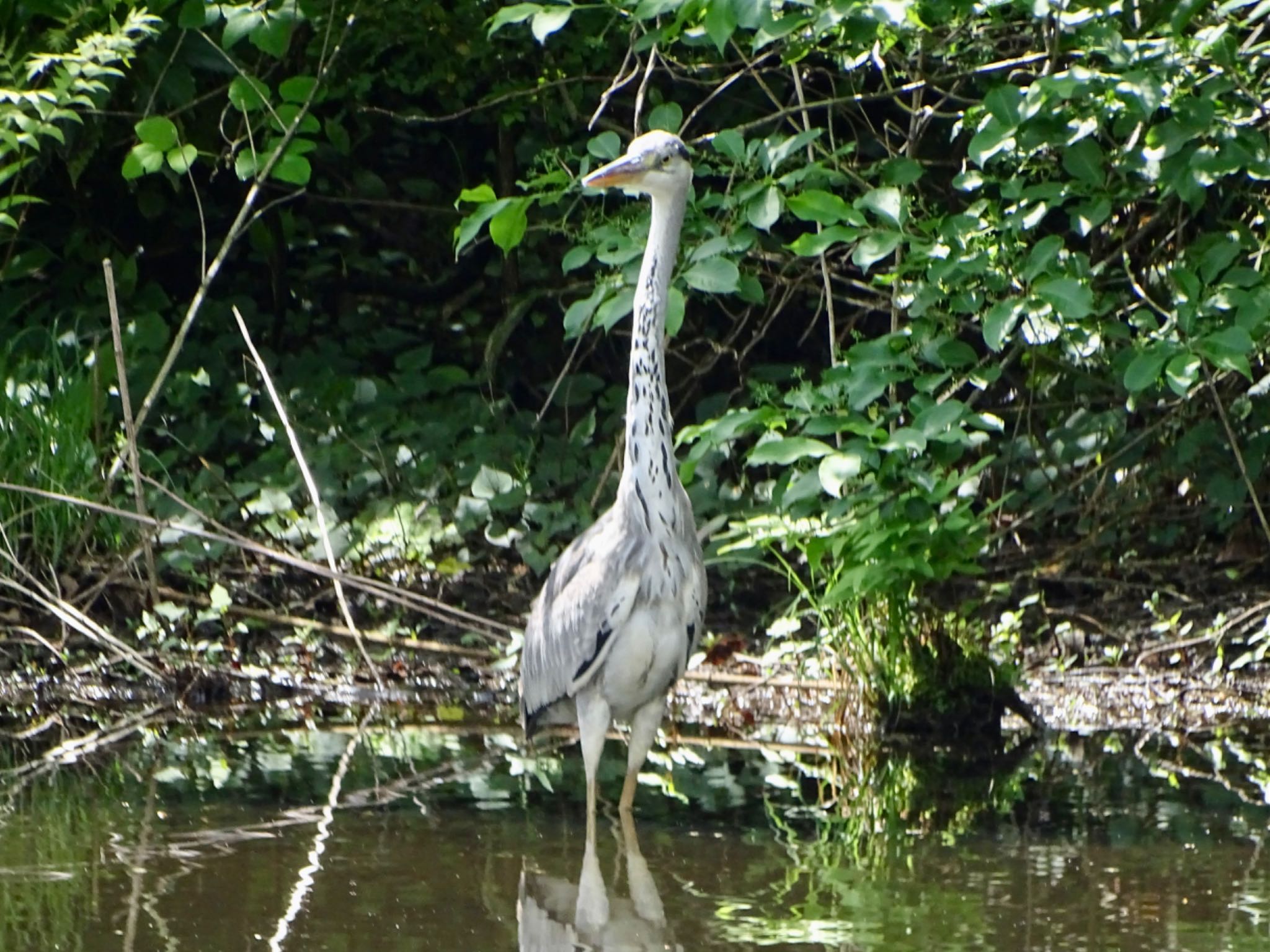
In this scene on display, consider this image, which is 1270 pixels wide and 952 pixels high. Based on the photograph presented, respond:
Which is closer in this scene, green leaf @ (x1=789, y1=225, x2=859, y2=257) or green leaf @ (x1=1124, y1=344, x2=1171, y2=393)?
green leaf @ (x1=1124, y1=344, x2=1171, y2=393)

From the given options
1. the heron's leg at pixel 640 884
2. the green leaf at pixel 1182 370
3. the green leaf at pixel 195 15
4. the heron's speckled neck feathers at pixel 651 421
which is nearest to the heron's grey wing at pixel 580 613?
the heron's speckled neck feathers at pixel 651 421

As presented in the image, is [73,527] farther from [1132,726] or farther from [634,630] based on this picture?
[1132,726]

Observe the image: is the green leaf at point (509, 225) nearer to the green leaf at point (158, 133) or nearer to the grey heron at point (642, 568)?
the grey heron at point (642, 568)

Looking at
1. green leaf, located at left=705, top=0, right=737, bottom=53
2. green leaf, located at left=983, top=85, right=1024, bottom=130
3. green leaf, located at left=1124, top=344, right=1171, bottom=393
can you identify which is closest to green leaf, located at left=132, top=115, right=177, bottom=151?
green leaf, located at left=705, top=0, right=737, bottom=53

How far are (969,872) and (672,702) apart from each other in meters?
2.31

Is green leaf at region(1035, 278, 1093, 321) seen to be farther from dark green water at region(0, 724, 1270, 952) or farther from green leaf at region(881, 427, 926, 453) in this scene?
dark green water at region(0, 724, 1270, 952)

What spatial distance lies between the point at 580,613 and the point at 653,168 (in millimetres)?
1344

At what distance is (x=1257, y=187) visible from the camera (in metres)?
6.98

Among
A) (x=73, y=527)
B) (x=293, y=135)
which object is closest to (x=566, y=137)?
(x=293, y=135)

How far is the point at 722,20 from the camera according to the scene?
454 centimetres

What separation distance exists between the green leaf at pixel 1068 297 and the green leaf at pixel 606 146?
1.38 metres

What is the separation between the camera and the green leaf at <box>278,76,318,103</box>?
23.1 ft

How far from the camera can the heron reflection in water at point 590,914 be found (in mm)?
4145

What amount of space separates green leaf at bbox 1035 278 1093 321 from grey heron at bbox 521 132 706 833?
1.11 m
